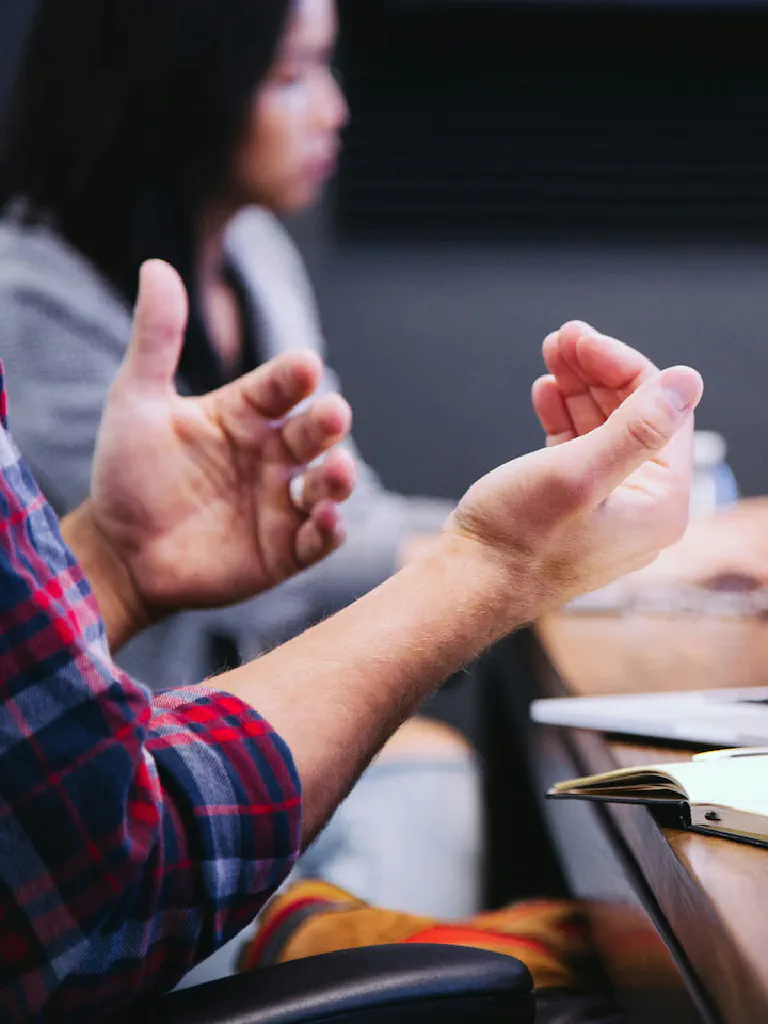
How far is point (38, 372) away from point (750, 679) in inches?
40.3

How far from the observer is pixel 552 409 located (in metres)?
0.87

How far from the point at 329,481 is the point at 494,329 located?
6.01 ft

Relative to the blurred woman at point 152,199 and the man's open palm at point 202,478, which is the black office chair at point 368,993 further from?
the blurred woman at point 152,199

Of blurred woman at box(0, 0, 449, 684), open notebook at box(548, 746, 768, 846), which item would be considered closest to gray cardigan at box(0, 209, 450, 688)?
blurred woman at box(0, 0, 449, 684)

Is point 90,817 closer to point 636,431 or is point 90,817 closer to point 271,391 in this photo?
point 636,431

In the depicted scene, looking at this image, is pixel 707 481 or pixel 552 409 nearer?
pixel 552 409

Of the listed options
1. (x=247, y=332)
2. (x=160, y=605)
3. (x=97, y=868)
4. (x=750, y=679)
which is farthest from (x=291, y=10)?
(x=97, y=868)

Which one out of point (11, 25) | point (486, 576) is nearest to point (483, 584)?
point (486, 576)

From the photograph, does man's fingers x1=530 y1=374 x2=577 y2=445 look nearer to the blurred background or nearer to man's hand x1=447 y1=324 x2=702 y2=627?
man's hand x1=447 y1=324 x2=702 y2=627

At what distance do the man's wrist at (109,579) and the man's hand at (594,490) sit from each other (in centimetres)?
36

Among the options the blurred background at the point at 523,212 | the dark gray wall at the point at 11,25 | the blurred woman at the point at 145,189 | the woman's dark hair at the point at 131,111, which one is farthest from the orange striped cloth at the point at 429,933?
the dark gray wall at the point at 11,25

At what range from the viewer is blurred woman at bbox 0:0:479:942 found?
1.57m

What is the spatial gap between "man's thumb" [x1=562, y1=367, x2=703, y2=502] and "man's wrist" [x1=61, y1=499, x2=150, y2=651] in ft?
1.51

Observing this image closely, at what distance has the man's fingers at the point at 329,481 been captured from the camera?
95 cm
